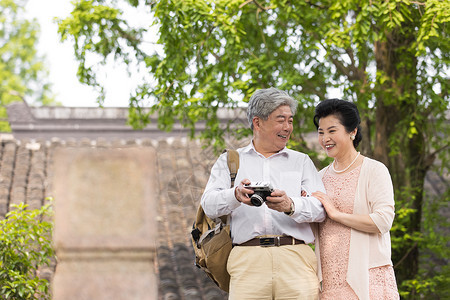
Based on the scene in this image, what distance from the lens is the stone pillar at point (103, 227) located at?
6000 mm

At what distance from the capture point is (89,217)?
6215 mm

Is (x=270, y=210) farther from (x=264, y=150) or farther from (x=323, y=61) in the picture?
(x=323, y=61)

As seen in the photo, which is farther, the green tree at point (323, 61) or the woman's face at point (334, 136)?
the green tree at point (323, 61)

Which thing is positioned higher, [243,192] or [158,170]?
[158,170]

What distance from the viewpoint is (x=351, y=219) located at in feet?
10.6

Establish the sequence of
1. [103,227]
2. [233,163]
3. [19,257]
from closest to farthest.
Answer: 1. [233,163]
2. [103,227]
3. [19,257]

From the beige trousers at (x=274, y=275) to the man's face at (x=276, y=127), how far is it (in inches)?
20.5

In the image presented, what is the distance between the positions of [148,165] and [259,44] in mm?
2556

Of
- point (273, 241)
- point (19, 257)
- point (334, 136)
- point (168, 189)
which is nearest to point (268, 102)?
point (334, 136)

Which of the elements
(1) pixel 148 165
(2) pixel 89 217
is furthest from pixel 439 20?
→ (2) pixel 89 217

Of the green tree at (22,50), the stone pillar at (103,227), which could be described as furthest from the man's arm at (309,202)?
the green tree at (22,50)

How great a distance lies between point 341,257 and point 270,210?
1.35ft

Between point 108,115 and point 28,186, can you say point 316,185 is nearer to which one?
point 28,186

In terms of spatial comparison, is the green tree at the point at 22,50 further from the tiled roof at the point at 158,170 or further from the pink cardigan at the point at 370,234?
the pink cardigan at the point at 370,234
